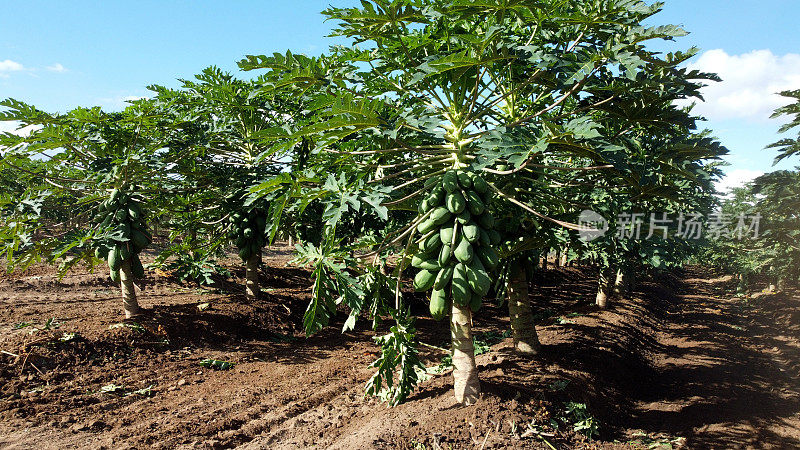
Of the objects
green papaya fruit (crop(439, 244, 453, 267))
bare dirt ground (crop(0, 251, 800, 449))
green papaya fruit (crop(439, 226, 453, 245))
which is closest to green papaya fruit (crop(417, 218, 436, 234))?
green papaya fruit (crop(439, 226, 453, 245))

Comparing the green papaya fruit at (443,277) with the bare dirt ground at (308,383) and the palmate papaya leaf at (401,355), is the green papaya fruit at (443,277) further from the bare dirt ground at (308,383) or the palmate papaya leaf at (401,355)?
the bare dirt ground at (308,383)

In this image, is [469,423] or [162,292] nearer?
[469,423]

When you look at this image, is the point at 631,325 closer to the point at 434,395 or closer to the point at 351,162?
the point at 434,395

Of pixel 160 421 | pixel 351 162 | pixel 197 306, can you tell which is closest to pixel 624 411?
pixel 351 162

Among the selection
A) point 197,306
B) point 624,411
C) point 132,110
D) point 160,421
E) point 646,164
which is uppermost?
point 132,110

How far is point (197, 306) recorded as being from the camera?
316 inches

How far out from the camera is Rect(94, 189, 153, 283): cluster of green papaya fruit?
6.44 m

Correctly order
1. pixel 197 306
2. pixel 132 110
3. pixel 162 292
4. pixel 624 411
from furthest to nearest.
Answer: pixel 162 292
pixel 197 306
pixel 132 110
pixel 624 411

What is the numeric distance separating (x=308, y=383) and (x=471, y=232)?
3557mm

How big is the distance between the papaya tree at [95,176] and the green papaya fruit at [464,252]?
5.08 meters

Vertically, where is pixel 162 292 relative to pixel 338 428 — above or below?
above

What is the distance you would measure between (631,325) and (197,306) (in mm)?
9120

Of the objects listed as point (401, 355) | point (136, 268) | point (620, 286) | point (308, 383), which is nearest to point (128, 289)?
point (136, 268)

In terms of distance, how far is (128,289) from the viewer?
22.4 ft
